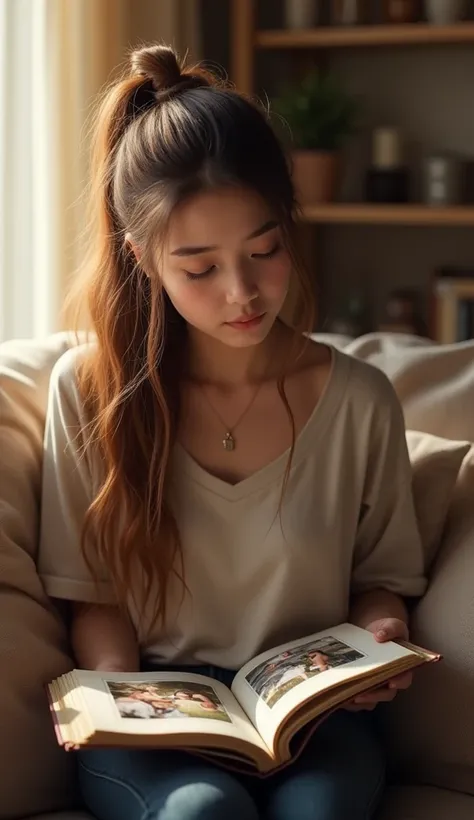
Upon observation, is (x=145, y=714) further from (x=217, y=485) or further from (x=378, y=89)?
(x=378, y=89)

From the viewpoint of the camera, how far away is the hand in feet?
4.02

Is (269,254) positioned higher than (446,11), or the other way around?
(446,11)

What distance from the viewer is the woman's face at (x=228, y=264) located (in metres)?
1.23

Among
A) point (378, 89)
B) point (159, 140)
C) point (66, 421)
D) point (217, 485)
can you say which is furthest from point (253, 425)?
point (378, 89)

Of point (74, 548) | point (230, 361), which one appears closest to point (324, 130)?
point (230, 361)

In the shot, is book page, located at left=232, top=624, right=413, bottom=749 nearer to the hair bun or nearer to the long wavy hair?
the long wavy hair

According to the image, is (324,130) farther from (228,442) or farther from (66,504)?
(66,504)

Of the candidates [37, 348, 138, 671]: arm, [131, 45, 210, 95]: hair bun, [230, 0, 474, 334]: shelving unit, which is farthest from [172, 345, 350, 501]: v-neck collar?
[230, 0, 474, 334]: shelving unit

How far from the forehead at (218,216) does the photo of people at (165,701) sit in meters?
0.47

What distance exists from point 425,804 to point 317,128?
1678mm

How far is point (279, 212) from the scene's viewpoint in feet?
4.17

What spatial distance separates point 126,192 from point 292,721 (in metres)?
0.61

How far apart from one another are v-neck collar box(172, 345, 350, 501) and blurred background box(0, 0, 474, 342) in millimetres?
685

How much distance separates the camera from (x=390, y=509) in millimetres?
1423
